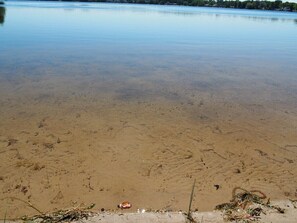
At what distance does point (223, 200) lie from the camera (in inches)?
223

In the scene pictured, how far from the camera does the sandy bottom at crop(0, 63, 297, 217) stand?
5793 mm

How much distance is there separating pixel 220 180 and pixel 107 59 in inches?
454

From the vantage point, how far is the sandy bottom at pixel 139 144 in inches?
228

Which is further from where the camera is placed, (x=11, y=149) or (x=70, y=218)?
(x=11, y=149)

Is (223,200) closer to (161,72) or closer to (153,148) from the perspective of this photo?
(153,148)

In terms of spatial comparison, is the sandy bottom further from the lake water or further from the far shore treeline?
the far shore treeline

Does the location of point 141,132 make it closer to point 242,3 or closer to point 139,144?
point 139,144

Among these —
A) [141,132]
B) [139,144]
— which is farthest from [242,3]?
[139,144]

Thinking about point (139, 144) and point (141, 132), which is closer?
point (139, 144)

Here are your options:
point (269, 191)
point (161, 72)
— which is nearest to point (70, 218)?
point (269, 191)

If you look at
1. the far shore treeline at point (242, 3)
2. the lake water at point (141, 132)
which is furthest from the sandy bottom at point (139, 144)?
the far shore treeline at point (242, 3)

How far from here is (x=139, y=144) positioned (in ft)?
24.8

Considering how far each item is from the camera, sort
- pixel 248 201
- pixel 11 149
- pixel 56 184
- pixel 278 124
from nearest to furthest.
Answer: pixel 248 201 → pixel 56 184 → pixel 11 149 → pixel 278 124

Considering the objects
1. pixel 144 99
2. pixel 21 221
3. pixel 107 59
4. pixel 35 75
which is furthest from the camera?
pixel 107 59
